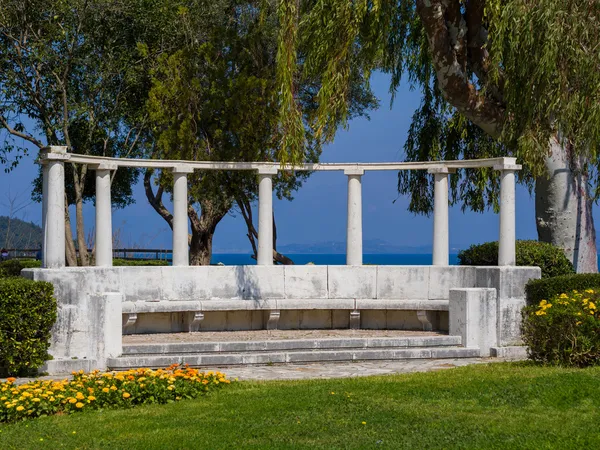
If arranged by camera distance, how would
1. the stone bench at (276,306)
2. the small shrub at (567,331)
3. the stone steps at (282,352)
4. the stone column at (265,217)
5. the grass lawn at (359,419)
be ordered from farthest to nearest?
the stone column at (265,217)
the stone bench at (276,306)
the stone steps at (282,352)
the small shrub at (567,331)
the grass lawn at (359,419)

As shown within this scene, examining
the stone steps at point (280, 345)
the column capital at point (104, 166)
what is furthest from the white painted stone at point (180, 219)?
the stone steps at point (280, 345)

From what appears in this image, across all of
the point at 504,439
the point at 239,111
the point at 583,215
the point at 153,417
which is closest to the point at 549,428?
the point at 504,439

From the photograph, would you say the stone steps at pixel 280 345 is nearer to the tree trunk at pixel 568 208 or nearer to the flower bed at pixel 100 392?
the flower bed at pixel 100 392

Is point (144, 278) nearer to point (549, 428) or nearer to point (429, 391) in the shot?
point (429, 391)

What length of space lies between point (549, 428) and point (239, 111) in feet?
56.7

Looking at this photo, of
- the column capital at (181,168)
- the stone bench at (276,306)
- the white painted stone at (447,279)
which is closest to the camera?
the stone bench at (276,306)

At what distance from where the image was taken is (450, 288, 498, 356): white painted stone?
567 inches

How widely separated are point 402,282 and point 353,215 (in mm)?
1646

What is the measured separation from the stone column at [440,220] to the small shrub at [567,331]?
4668 mm

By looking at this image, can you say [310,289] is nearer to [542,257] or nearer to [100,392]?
[542,257]

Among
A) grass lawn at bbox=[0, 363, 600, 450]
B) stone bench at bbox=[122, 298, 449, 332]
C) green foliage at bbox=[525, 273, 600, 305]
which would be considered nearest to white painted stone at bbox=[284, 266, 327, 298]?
stone bench at bbox=[122, 298, 449, 332]

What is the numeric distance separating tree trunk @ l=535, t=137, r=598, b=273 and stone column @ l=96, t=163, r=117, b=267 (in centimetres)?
957

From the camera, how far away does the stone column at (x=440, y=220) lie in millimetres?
16844

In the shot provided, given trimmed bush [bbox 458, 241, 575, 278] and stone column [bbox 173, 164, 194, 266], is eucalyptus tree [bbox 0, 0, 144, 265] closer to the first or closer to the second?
stone column [bbox 173, 164, 194, 266]
